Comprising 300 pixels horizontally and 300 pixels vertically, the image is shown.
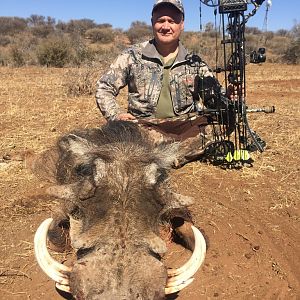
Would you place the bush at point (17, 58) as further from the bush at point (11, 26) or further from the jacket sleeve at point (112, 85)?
the bush at point (11, 26)

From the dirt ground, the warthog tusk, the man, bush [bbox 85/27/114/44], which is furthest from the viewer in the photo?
bush [bbox 85/27/114/44]

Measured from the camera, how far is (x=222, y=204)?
14.6 feet

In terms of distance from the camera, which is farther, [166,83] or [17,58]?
[17,58]

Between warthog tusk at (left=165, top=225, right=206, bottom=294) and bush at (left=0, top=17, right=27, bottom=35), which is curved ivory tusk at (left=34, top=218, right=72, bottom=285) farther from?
bush at (left=0, top=17, right=27, bottom=35)

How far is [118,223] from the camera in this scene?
2182mm

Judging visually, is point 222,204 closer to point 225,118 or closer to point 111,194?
point 225,118

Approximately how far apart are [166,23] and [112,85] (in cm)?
89

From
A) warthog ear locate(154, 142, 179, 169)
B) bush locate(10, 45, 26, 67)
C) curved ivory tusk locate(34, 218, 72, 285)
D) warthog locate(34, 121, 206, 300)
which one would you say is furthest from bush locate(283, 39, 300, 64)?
curved ivory tusk locate(34, 218, 72, 285)

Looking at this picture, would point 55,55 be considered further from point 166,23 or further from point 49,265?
point 49,265

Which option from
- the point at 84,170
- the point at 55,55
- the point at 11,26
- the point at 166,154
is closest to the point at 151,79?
the point at 166,154

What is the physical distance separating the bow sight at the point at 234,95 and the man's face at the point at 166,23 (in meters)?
0.48

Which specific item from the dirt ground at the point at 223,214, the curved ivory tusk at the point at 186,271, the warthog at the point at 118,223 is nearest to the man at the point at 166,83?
the dirt ground at the point at 223,214

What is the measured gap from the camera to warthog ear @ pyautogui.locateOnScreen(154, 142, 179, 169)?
288 centimetres

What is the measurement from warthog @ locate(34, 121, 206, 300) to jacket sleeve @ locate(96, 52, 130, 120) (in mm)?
1543
